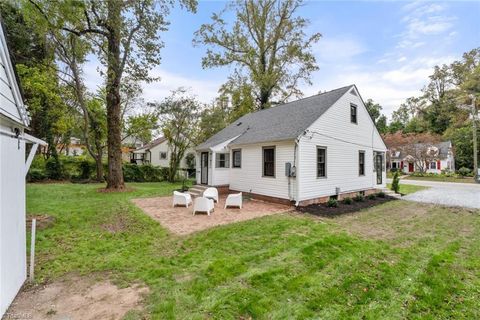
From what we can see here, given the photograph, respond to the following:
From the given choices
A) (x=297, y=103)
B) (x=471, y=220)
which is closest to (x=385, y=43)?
(x=297, y=103)

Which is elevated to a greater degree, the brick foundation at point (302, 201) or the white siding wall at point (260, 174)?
the white siding wall at point (260, 174)

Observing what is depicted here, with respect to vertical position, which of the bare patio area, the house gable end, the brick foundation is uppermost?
the house gable end

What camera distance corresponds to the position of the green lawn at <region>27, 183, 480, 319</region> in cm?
320

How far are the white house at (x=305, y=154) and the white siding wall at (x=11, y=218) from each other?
803cm

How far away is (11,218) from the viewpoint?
3.14m

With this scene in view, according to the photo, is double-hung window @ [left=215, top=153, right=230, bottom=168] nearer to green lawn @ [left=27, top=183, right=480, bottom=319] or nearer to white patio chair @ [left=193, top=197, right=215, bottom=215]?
white patio chair @ [left=193, top=197, right=215, bottom=215]

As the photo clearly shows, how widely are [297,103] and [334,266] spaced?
35.6 ft

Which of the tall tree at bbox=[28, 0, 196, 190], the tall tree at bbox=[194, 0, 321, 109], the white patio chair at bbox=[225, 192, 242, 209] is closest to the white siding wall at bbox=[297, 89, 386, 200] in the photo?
the white patio chair at bbox=[225, 192, 242, 209]

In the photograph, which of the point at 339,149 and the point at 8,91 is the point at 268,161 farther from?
the point at 8,91

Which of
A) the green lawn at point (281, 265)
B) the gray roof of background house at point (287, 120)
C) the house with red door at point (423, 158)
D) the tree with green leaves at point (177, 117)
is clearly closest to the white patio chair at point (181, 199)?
the green lawn at point (281, 265)

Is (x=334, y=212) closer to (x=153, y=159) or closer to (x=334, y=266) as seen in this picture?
(x=334, y=266)

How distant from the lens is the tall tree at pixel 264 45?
872 inches

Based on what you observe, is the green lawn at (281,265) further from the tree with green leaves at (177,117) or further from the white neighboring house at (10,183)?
the tree with green leaves at (177,117)

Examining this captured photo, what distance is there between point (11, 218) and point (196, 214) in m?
5.36
